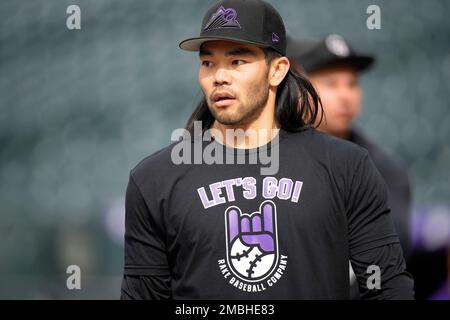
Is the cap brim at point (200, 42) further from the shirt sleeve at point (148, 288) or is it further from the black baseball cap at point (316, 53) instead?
the black baseball cap at point (316, 53)

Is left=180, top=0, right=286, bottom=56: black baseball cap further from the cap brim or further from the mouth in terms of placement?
the mouth

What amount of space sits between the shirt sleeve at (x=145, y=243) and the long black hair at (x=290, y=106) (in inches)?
11.8

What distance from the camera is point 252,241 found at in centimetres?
188

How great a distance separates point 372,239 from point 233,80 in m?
0.55

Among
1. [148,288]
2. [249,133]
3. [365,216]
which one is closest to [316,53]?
[249,133]

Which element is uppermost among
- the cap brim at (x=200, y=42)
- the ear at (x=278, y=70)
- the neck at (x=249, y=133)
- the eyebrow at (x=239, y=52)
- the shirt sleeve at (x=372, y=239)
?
the cap brim at (x=200, y=42)

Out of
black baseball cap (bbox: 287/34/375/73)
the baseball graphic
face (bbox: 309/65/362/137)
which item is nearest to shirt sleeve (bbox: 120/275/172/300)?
the baseball graphic

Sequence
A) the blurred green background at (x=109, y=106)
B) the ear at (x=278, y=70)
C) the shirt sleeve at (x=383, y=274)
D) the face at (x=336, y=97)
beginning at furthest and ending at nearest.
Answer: the blurred green background at (x=109, y=106) → the face at (x=336, y=97) → the ear at (x=278, y=70) → the shirt sleeve at (x=383, y=274)

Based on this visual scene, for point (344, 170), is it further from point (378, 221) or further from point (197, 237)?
point (197, 237)

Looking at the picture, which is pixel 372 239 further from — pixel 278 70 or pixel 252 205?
pixel 278 70

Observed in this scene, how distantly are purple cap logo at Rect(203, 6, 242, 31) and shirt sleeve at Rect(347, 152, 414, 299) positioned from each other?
500mm

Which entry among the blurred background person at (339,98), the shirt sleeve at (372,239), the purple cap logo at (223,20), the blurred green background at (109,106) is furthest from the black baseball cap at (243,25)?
the blurred green background at (109,106)

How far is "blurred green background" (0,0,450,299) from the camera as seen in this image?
430cm

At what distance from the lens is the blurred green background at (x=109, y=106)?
14.1 ft
